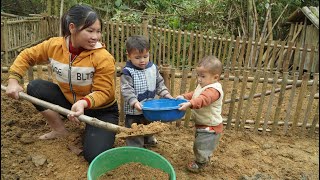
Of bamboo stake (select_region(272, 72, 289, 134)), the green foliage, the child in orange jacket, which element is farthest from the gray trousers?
the green foliage

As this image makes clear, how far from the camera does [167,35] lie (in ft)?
25.6

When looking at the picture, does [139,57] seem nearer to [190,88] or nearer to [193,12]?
[190,88]

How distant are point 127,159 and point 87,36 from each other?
41.2 inches

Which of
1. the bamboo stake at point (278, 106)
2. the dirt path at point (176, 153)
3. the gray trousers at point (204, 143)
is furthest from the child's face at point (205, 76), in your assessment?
the bamboo stake at point (278, 106)

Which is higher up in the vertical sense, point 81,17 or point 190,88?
point 81,17

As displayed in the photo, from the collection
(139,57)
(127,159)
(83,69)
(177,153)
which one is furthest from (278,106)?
(83,69)

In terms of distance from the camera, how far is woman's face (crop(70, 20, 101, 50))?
2350 millimetres

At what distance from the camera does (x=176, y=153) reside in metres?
3.04

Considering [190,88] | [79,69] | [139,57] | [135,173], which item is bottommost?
[135,173]

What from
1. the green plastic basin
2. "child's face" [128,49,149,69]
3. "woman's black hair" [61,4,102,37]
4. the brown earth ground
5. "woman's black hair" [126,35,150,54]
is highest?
"woman's black hair" [61,4,102,37]

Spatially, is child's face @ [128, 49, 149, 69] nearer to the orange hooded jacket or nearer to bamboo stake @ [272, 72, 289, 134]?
the orange hooded jacket

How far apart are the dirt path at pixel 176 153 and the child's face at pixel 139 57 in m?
0.94

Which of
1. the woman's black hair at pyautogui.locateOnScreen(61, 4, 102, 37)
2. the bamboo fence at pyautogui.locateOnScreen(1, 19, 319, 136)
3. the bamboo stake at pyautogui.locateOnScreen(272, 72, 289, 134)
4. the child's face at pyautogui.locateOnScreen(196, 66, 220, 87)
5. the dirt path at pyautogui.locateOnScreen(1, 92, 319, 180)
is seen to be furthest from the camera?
the bamboo fence at pyautogui.locateOnScreen(1, 19, 319, 136)

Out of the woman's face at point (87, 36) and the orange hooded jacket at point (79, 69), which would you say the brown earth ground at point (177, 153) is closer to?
the orange hooded jacket at point (79, 69)
